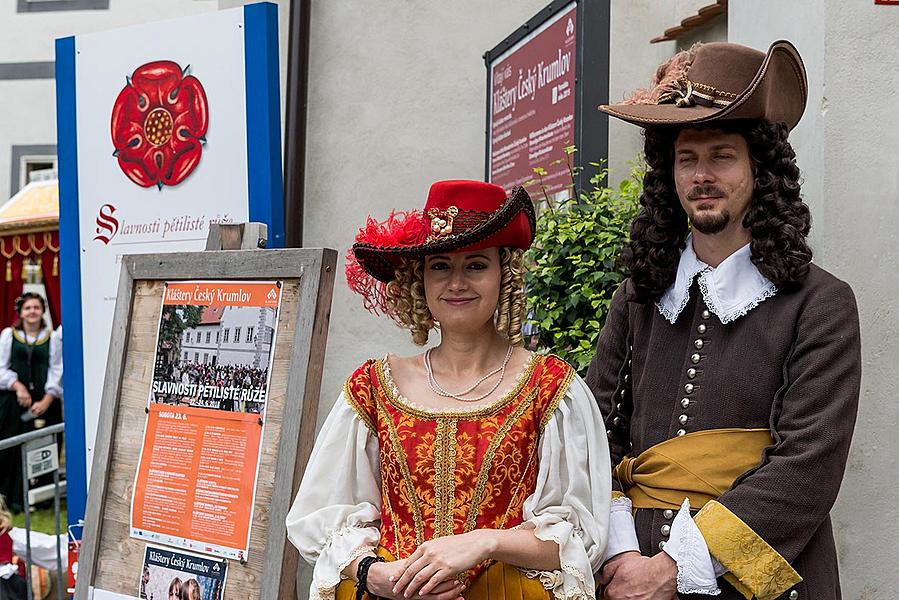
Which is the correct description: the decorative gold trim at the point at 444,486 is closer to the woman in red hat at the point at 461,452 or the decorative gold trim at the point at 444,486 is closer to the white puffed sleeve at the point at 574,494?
the woman in red hat at the point at 461,452

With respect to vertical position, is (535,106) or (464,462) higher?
(535,106)

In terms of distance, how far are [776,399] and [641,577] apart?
16.9 inches

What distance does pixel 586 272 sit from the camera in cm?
346

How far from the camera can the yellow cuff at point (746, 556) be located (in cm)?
204

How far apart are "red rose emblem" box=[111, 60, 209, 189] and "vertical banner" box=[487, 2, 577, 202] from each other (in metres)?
1.25

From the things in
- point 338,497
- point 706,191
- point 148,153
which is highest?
point 148,153

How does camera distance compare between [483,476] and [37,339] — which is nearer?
[483,476]

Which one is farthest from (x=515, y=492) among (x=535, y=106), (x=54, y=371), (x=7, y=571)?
(x=54, y=371)

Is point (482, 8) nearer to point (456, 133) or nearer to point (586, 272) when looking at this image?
point (456, 133)

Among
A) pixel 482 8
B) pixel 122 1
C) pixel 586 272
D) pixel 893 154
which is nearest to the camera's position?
pixel 893 154

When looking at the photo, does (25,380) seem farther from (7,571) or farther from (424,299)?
(424,299)

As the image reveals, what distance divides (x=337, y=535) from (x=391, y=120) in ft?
11.5

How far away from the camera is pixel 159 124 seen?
11.8 ft

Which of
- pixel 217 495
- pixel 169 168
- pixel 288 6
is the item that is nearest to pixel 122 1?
pixel 288 6
